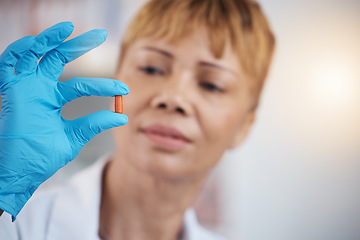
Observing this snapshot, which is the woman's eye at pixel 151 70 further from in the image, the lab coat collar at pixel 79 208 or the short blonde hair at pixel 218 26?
the lab coat collar at pixel 79 208

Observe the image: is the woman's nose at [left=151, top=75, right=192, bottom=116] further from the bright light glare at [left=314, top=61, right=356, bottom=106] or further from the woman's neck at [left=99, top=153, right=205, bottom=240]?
the bright light glare at [left=314, top=61, right=356, bottom=106]

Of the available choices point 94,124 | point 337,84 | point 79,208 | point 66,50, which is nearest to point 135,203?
point 79,208

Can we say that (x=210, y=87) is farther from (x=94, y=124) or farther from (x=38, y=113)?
(x=38, y=113)

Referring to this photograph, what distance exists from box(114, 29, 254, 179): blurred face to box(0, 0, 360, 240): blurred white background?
0.19 m

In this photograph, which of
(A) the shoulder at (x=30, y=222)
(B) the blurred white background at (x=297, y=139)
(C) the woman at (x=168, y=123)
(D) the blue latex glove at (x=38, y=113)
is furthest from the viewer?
(B) the blurred white background at (x=297, y=139)

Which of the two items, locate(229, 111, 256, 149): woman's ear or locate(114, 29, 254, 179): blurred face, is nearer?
locate(114, 29, 254, 179): blurred face

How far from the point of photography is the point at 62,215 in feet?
3.68

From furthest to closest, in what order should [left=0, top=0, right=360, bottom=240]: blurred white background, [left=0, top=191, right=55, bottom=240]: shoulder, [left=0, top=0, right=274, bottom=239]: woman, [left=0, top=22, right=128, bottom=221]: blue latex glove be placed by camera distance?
[left=0, top=0, right=360, bottom=240]: blurred white background → [left=0, top=0, right=274, bottom=239]: woman → [left=0, top=191, right=55, bottom=240]: shoulder → [left=0, top=22, right=128, bottom=221]: blue latex glove

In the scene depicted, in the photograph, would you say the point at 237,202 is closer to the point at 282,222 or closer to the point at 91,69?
the point at 282,222

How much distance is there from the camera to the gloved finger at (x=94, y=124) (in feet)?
3.11

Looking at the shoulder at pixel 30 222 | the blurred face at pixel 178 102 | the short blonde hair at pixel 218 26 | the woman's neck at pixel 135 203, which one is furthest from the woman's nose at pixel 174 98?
the shoulder at pixel 30 222

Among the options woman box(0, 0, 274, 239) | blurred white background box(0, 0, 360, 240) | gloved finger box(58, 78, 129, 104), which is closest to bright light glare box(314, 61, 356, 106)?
blurred white background box(0, 0, 360, 240)

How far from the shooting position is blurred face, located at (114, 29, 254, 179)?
3.90 feet

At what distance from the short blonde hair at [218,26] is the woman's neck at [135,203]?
17.7 inches
